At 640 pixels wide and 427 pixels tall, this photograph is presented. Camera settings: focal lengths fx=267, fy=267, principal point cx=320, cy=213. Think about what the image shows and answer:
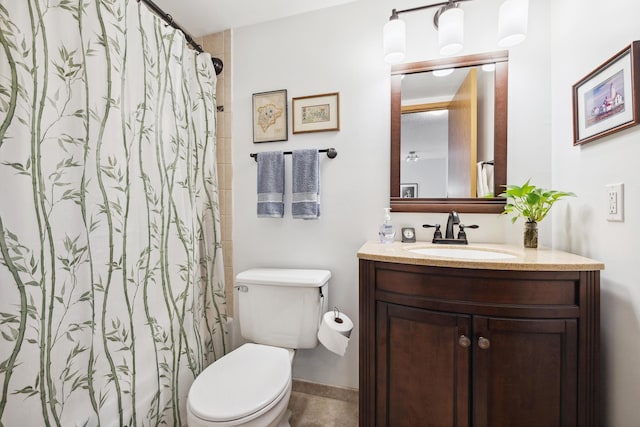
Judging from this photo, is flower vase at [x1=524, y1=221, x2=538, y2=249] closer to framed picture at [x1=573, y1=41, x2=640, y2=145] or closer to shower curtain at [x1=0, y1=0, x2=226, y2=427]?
framed picture at [x1=573, y1=41, x2=640, y2=145]

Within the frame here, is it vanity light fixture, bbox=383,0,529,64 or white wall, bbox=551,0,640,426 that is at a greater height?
vanity light fixture, bbox=383,0,529,64

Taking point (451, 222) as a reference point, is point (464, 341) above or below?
below

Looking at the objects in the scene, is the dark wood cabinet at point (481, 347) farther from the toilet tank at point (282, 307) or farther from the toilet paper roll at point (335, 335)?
the toilet tank at point (282, 307)

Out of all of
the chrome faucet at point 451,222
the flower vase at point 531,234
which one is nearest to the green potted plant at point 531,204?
the flower vase at point 531,234

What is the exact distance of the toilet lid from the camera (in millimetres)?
914

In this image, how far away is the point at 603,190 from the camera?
957 mm

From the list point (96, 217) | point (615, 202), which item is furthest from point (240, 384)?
point (615, 202)

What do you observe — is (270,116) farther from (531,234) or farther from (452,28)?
(531,234)

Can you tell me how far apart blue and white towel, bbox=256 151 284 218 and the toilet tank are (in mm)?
365

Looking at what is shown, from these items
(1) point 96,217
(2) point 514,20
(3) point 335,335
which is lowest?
(3) point 335,335

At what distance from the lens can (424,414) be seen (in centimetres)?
98

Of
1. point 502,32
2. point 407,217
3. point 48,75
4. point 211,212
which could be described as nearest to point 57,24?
point 48,75

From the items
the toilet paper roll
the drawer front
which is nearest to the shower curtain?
the toilet paper roll

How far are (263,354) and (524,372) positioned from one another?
101 cm
